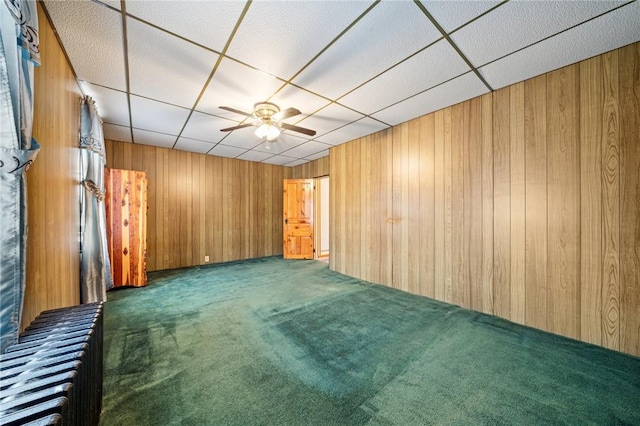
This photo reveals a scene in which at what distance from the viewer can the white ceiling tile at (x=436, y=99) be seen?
2571mm

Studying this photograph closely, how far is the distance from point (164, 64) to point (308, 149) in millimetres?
3177

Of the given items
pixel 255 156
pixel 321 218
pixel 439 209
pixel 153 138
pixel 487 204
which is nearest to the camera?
pixel 487 204

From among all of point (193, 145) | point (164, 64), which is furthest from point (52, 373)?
point (193, 145)

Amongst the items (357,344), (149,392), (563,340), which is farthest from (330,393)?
(563,340)

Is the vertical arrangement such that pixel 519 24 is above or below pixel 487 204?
above

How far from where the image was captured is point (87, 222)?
2.72m

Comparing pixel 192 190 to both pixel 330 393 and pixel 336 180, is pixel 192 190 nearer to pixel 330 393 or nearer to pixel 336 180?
pixel 336 180

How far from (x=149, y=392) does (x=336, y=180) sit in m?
4.10

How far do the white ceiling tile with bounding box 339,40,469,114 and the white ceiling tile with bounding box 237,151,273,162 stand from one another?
9.91 feet

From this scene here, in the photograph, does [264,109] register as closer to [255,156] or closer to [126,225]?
[255,156]

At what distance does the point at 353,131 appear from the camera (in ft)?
13.2

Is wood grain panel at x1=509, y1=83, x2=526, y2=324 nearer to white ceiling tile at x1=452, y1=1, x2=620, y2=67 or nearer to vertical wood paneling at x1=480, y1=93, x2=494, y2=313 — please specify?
vertical wood paneling at x1=480, y1=93, x2=494, y2=313

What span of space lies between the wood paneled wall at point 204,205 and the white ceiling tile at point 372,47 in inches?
157

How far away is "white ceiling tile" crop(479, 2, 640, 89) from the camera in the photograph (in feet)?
5.73
